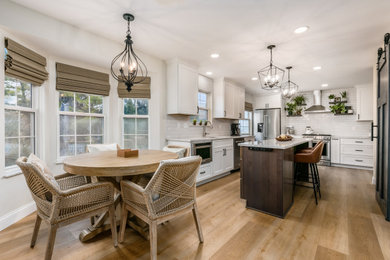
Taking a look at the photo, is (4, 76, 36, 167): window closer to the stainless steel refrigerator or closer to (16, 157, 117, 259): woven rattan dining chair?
(16, 157, 117, 259): woven rattan dining chair

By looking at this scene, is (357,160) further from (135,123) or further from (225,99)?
(135,123)

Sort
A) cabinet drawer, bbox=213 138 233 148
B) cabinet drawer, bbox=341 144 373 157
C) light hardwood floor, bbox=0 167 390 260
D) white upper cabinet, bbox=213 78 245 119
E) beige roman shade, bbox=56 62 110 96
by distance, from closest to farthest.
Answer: light hardwood floor, bbox=0 167 390 260 → beige roman shade, bbox=56 62 110 96 → cabinet drawer, bbox=213 138 233 148 → white upper cabinet, bbox=213 78 245 119 → cabinet drawer, bbox=341 144 373 157

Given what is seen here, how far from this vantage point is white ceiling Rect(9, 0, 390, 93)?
2.05m

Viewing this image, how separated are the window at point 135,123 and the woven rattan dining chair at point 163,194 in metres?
1.91

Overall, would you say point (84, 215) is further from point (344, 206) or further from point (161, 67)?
point (344, 206)

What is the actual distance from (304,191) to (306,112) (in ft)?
12.6

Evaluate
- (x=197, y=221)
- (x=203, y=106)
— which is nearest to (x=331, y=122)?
(x=203, y=106)

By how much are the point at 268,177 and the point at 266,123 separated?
460 cm

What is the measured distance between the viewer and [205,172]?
3719 millimetres

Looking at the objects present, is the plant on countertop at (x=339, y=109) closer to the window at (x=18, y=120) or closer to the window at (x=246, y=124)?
the window at (x=246, y=124)

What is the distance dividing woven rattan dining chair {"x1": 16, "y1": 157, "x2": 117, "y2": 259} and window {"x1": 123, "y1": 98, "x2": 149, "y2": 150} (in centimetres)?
188

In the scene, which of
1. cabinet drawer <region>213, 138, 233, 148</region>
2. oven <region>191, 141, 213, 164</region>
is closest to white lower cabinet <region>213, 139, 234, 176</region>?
cabinet drawer <region>213, 138, 233, 148</region>

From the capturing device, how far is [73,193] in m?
1.47

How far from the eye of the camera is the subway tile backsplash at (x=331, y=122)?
222 inches
